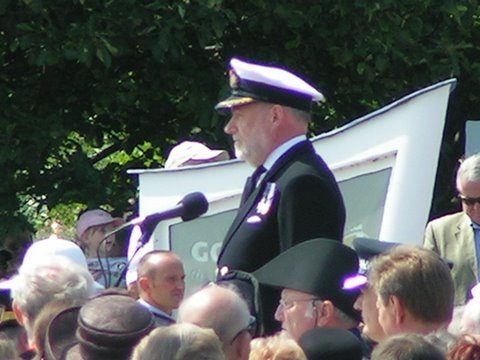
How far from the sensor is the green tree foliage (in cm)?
908

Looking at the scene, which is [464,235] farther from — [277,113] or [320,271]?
[320,271]

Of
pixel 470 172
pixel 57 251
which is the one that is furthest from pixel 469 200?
pixel 57 251

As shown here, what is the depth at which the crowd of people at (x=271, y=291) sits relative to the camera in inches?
174

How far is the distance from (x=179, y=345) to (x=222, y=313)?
30.2 inches

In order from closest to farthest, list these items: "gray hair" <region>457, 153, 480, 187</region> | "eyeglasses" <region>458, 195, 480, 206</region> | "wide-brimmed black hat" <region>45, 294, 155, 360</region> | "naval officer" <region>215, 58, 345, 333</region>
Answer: "wide-brimmed black hat" <region>45, 294, 155, 360</region> → "naval officer" <region>215, 58, 345, 333</region> → "gray hair" <region>457, 153, 480, 187</region> → "eyeglasses" <region>458, 195, 480, 206</region>

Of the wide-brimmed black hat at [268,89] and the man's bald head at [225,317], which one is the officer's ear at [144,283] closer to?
the wide-brimmed black hat at [268,89]

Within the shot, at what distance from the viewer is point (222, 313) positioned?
4676 millimetres

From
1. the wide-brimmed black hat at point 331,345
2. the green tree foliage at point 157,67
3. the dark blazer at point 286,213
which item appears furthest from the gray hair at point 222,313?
the green tree foliage at point 157,67

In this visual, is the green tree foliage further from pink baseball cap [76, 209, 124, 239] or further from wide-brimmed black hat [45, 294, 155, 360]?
wide-brimmed black hat [45, 294, 155, 360]

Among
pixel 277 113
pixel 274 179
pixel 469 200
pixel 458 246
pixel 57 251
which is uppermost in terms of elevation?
pixel 277 113

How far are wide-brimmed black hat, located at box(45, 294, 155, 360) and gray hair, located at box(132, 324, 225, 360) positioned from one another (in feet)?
1.26

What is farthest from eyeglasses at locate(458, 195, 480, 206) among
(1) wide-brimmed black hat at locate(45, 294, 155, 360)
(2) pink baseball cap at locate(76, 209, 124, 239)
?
(1) wide-brimmed black hat at locate(45, 294, 155, 360)

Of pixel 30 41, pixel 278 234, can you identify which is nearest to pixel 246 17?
pixel 30 41

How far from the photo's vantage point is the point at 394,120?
671 cm
